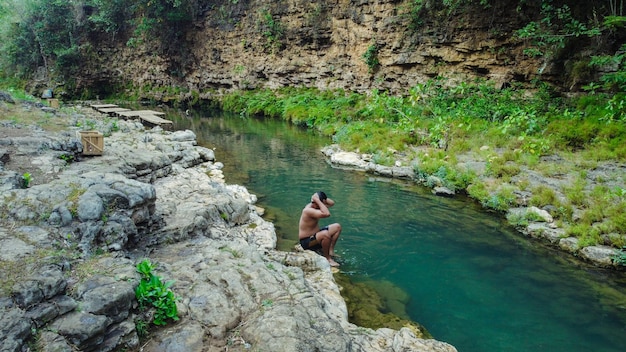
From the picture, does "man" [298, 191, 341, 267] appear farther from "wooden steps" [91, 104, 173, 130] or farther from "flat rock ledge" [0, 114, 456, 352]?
"wooden steps" [91, 104, 173, 130]

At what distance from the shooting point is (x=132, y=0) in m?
33.3

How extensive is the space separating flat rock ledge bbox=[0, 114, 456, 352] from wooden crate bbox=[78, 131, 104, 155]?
126 centimetres

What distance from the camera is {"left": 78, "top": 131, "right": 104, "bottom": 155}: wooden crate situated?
8359mm

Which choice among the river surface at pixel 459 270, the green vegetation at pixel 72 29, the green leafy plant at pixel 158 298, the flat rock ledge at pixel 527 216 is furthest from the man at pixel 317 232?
the green vegetation at pixel 72 29

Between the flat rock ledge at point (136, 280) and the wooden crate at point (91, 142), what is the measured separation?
4.14 feet

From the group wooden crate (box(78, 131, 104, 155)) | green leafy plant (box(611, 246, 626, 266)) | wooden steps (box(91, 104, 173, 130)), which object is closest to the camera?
green leafy plant (box(611, 246, 626, 266))

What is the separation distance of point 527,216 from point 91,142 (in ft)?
31.9

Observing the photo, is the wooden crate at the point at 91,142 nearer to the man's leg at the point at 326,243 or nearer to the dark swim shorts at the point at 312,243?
the dark swim shorts at the point at 312,243

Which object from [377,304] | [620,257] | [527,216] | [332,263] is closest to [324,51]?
[527,216]

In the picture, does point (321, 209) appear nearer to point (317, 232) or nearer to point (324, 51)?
point (317, 232)

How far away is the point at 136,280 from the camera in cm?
387

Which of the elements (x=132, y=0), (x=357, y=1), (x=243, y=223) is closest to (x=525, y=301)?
(x=243, y=223)

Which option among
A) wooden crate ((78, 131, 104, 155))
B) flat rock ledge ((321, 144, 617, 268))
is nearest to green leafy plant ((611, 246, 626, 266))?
flat rock ledge ((321, 144, 617, 268))

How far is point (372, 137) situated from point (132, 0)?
29.0 metres
